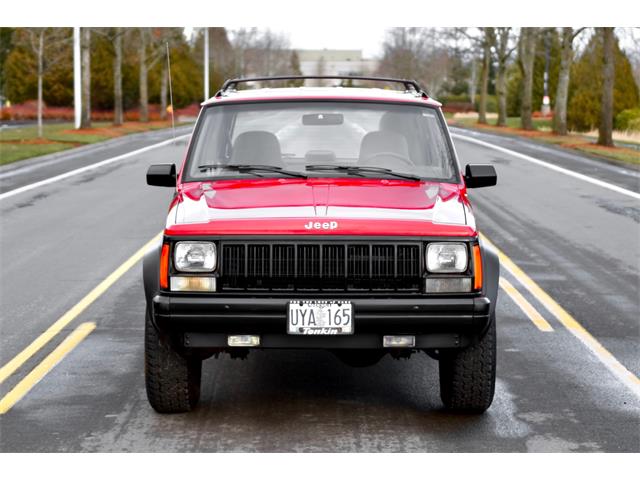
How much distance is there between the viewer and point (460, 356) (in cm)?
647

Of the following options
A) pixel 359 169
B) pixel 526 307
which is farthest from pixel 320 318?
pixel 526 307

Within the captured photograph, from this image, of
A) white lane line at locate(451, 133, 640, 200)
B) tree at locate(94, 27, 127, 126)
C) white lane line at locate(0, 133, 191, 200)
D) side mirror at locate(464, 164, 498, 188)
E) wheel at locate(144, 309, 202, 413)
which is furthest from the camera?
tree at locate(94, 27, 127, 126)

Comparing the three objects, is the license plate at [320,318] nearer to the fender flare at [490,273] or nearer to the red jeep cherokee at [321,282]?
the red jeep cherokee at [321,282]

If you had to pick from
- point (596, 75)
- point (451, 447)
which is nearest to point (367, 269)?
point (451, 447)

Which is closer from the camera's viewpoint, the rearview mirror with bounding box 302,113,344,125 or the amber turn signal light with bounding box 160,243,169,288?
the amber turn signal light with bounding box 160,243,169,288

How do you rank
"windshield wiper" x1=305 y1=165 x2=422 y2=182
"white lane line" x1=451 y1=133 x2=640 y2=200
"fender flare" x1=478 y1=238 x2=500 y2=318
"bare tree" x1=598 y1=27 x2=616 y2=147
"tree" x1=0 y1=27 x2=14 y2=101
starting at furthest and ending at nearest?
"tree" x1=0 y1=27 x2=14 y2=101, "bare tree" x1=598 y1=27 x2=616 y2=147, "white lane line" x1=451 y1=133 x2=640 y2=200, "windshield wiper" x1=305 y1=165 x2=422 y2=182, "fender flare" x1=478 y1=238 x2=500 y2=318

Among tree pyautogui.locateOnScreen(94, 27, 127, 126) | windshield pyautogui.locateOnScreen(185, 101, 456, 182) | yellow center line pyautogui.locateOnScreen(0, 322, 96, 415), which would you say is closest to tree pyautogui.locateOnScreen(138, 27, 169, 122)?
tree pyautogui.locateOnScreen(94, 27, 127, 126)

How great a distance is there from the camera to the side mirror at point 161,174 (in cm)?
755

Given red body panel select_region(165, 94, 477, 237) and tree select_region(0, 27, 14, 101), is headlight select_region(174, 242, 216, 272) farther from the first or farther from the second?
tree select_region(0, 27, 14, 101)

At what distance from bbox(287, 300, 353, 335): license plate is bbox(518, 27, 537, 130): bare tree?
148ft

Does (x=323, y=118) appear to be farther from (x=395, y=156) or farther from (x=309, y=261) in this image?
(x=309, y=261)

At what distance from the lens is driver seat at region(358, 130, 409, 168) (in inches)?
294

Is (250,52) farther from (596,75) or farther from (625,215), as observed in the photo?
(625,215)

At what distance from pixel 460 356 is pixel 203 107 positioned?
262 cm
